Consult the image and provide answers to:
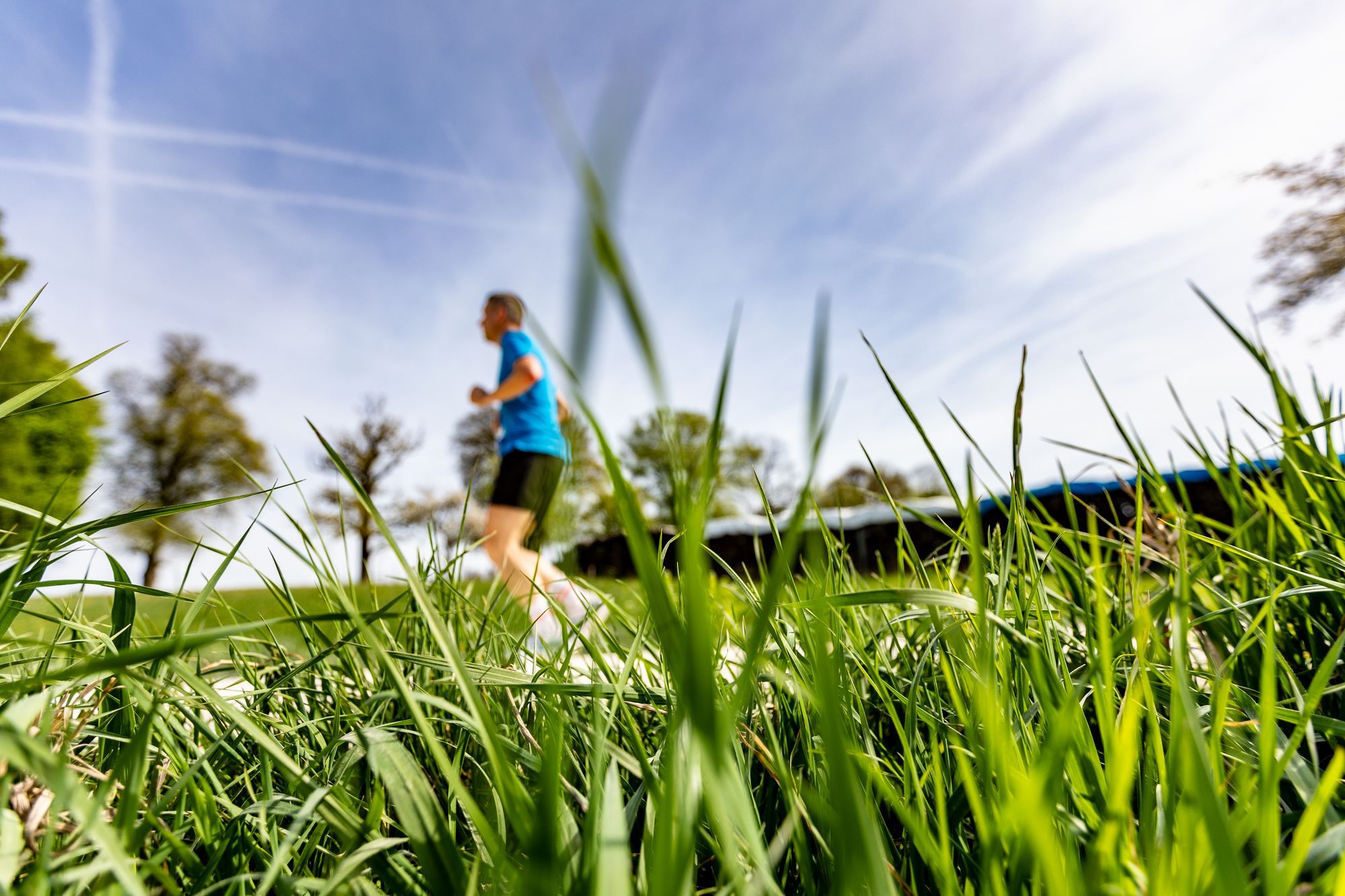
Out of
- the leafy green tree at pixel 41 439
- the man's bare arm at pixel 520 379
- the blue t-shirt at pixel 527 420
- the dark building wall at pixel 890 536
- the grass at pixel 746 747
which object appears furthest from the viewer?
the leafy green tree at pixel 41 439

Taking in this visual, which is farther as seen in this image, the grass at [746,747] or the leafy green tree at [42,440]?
the leafy green tree at [42,440]

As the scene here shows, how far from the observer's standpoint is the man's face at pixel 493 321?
379 cm

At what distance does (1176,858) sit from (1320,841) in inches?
2.3

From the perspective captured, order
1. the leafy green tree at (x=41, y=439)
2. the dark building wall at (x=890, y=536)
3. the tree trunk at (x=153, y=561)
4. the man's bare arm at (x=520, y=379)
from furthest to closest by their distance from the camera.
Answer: the tree trunk at (x=153, y=561) < the leafy green tree at (x=41, y=439) < the dark building wall at (x=890, y=536) < the man's bare arm at (x=520, y=379)

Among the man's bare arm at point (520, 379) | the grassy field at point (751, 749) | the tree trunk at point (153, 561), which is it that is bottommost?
the grassy field at point (751, 749)

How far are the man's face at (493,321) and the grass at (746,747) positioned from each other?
10.1 feet

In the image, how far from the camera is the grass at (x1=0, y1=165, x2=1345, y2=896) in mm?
241

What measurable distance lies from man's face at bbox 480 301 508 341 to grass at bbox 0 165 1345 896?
3.08 meters

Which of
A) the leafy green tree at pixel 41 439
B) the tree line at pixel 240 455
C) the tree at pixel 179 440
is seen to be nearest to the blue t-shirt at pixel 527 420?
the tree line at pixel 240 455

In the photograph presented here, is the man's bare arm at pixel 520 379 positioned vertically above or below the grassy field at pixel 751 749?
above

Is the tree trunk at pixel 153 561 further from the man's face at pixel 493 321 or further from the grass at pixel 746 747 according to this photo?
the grass at pixel 746 747

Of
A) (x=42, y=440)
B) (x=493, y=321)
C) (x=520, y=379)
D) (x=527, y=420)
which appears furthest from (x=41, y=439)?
(x=520, y=379)

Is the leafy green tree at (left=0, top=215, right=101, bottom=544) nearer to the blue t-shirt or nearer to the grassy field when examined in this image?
the blue t-shirt

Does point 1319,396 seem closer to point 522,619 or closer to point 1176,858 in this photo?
point 1176,858
